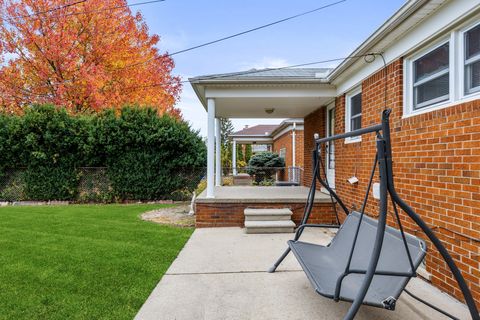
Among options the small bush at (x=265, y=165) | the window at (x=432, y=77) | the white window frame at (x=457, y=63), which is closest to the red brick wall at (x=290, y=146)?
the small bush at (x=265, y=165)

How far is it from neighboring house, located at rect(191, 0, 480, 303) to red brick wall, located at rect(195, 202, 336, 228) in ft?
2.03

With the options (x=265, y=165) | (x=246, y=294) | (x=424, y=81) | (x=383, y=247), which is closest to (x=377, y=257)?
(x=383, y=247)

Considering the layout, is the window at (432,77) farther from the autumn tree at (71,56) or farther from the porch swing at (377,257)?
the autumn tree at (71,56)

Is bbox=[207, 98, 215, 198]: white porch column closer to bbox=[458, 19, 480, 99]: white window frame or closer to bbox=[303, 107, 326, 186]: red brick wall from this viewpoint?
bbox=[303, 107, 326, 186]: red brick wall

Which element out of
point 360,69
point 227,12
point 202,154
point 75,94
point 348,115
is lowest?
point 202,154

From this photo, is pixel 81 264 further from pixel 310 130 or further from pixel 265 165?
pixel 265 165

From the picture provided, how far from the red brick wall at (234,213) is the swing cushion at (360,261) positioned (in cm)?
315

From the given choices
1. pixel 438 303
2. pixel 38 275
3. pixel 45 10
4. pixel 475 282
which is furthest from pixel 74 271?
pixel 45 10

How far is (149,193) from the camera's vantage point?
11227 millimetres

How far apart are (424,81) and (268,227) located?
11.7 feet

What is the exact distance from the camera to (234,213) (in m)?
6.91

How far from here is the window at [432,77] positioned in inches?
152

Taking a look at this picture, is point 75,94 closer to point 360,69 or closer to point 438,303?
point 360,69

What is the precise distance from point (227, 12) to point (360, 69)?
827 cm
